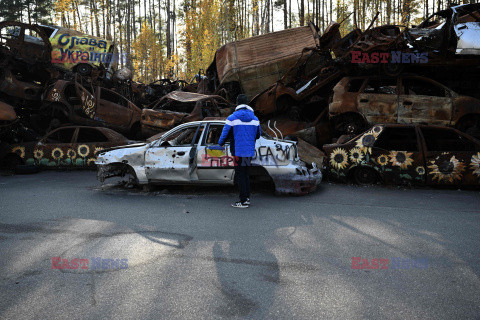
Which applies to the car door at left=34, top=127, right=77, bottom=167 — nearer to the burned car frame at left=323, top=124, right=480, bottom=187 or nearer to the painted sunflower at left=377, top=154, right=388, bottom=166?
the burned car frame at left=323, top=124, right=480, bottom=187

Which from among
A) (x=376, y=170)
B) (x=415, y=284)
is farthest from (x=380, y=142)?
(x=415, y=284)

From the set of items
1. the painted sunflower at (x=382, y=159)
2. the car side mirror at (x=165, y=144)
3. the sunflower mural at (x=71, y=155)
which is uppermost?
the car side mirror at (x=165, y=144)

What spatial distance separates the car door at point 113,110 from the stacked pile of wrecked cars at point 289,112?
43 mm

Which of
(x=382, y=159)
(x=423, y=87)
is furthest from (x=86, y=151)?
(x=423, y=87)

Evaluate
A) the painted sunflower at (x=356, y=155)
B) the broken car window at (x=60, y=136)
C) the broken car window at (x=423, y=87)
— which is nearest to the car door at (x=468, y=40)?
the broken car window at (x=423, y=87)

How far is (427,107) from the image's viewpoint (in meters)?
8.90

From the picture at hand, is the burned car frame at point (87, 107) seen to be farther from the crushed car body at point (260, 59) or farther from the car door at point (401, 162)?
the car door at point (401, 162)

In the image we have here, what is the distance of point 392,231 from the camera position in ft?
14.8

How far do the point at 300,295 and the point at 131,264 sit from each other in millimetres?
1728

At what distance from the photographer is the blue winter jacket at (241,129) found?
5.91 metres

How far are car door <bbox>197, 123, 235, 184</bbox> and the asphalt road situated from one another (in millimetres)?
482

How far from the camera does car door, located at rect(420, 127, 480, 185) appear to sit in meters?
6.84

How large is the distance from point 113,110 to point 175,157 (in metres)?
7.08

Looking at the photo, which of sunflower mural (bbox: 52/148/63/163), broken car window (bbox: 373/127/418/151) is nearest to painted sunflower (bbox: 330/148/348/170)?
broken car window (bbox: 373/127/418/151)
